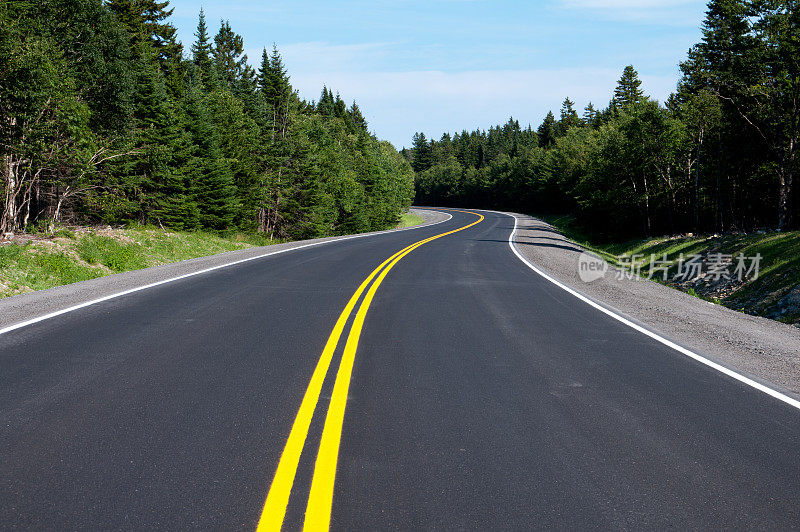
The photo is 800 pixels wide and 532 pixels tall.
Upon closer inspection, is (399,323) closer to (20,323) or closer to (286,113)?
(20,323)

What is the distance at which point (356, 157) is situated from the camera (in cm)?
6072

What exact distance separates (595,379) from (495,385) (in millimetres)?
1086

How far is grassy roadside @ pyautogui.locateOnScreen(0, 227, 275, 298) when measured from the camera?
12646 mm

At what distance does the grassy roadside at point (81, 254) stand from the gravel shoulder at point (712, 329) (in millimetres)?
12386

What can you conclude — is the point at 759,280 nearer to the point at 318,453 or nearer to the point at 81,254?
the point at 318,453

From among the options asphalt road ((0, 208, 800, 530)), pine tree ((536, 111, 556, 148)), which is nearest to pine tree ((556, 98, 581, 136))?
pine tree ((536, 111, 556, 148))

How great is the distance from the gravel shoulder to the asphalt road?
0.71m

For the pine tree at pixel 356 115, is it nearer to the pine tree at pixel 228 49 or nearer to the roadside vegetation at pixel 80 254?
the pine tree at pixel 228 49

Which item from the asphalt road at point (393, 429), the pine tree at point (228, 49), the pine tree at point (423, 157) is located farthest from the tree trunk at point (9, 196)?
the pine tree at point (423, 157)

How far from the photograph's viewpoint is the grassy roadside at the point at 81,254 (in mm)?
12646

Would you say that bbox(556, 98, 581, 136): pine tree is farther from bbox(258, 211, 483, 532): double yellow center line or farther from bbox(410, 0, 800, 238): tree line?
bbox(258, 211, 483, 532): double yellow center line

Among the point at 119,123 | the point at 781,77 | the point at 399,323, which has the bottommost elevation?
the point at 399,323

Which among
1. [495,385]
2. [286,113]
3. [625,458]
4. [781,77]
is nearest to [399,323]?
[495,385]

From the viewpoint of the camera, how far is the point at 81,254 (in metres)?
Result: 15.7
